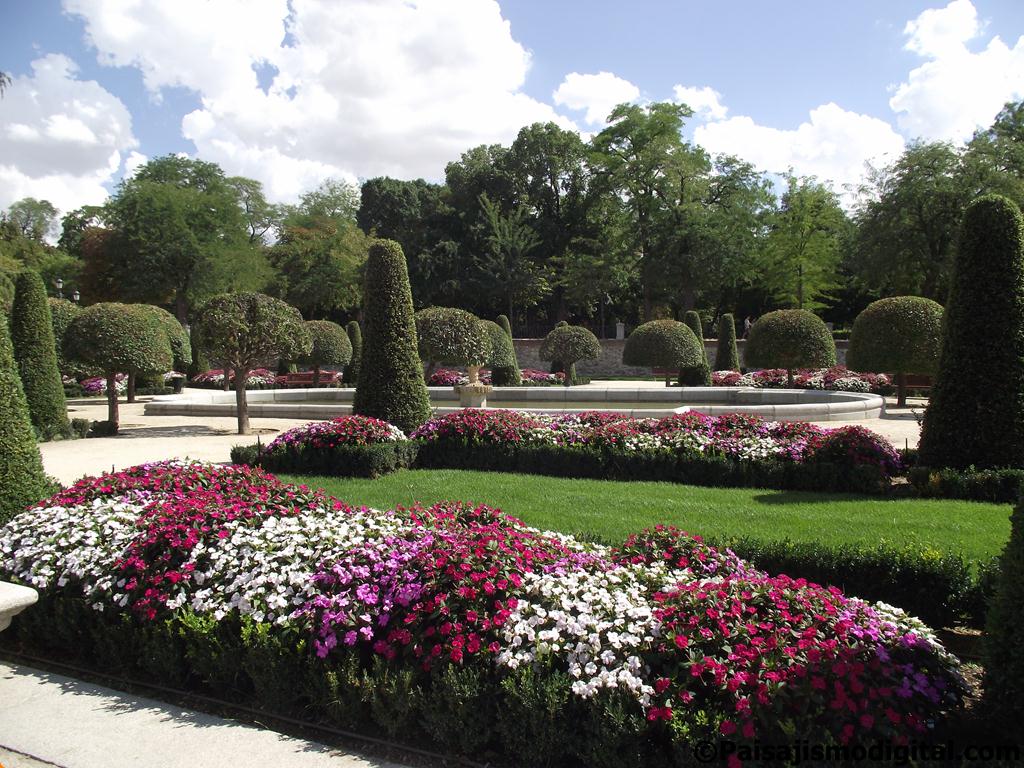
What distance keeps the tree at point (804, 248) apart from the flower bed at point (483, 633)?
37664 millimetres

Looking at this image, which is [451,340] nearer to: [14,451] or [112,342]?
[112,342]

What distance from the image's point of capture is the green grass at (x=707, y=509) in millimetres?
5910

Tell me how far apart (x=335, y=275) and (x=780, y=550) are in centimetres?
4265

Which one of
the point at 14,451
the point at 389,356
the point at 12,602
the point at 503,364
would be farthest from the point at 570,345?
the point at 12,602

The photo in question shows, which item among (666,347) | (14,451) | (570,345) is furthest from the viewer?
(570,345)

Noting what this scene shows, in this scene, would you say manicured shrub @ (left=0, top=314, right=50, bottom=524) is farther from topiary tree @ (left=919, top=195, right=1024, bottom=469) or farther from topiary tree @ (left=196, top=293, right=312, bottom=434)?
topiary tree @ (left=196, top=293, right=312, bottom=434)

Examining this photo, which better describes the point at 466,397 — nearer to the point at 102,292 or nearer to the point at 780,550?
the point at 780,550

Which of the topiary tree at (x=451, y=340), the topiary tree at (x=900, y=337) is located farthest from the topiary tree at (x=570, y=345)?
the topiary tree at (x=900, y=337)

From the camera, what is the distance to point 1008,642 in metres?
2.75

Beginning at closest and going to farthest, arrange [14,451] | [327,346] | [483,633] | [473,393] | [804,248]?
1. [483,633]
2. [14,451]
3. [473,393]
4. [327,346]
5. [804,248]

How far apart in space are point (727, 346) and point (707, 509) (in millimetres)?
23394

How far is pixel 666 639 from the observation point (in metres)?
3.19

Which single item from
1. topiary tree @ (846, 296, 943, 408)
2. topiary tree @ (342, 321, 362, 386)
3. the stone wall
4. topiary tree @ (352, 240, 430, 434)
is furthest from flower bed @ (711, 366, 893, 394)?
topiary tree @ (352, 240, 430, 434)

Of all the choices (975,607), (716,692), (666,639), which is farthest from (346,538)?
(975,607)
